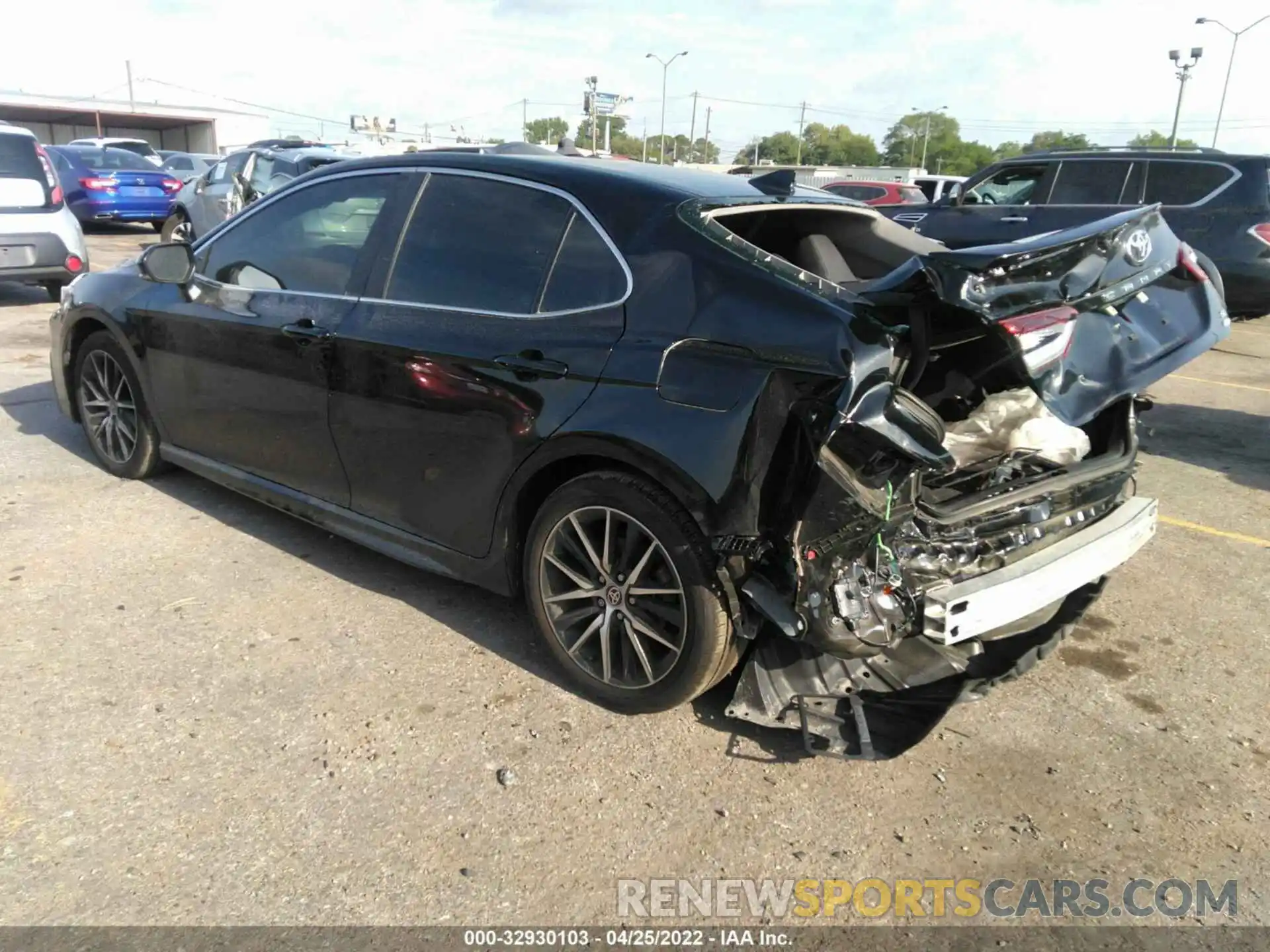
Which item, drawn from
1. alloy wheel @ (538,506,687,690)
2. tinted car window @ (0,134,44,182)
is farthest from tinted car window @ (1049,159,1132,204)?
tinted car window @ (0,134,44,182)

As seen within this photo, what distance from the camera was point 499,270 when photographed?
3402 millimetres

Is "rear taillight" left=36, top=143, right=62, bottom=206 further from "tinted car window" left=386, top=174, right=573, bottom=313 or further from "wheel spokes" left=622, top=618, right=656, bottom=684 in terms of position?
"wheel spokes" left=622, top=618, right=656, bottom=684

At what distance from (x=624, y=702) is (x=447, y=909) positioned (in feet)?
3.23

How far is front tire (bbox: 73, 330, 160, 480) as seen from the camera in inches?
195

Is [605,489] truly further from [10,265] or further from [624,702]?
[10,265]

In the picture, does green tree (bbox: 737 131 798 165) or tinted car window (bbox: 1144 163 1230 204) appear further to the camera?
green tree (bbox: 737 131 798 165)

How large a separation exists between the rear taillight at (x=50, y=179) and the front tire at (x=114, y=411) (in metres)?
6.08

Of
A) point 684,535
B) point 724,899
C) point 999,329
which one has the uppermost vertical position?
point 999,329

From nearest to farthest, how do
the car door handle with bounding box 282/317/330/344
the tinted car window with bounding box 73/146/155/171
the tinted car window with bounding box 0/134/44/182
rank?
1. the car door handle with bounding box 282/317/330/344
2. the tinted car window with bounding box 0/134/44/182
3. the tinted car window with bounding box 73/146/155/171

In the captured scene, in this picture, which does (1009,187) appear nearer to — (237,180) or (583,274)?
(583,274)

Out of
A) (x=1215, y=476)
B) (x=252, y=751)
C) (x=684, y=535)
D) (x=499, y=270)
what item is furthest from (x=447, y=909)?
(x=1215, y=476)

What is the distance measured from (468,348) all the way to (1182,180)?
881cm

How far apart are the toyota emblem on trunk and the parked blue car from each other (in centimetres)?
1773

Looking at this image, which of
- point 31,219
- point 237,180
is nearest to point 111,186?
point 237,180
